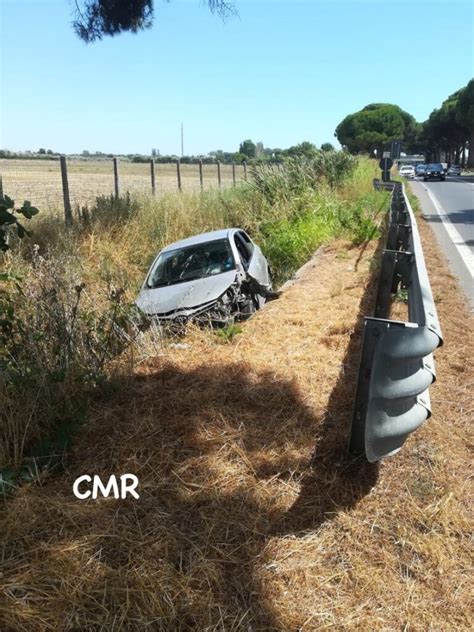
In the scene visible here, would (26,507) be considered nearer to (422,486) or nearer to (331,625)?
(331,625)

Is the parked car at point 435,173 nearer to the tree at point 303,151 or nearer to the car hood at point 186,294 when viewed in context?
the tree at point 303,151

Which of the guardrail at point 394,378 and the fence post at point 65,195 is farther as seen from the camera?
the fence post at point 65,195

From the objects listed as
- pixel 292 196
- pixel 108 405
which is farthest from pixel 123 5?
pixel 292 196

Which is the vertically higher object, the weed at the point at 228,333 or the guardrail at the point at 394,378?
the guardrail at the point at 394,378

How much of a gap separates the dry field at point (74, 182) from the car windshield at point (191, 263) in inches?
224

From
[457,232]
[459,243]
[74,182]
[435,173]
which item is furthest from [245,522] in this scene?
[435,173]

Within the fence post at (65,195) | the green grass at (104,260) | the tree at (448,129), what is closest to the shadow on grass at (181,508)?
the green grass at (104,260)

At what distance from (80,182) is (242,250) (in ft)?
48.6

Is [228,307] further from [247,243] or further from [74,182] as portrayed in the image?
[74,182]

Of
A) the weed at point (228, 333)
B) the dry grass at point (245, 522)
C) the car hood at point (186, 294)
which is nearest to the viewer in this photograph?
the dry grass at point (245, 522)

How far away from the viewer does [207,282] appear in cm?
755

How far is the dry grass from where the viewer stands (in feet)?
6.79

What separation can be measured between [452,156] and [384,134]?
21.8 metres

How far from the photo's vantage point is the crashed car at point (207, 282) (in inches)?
270
